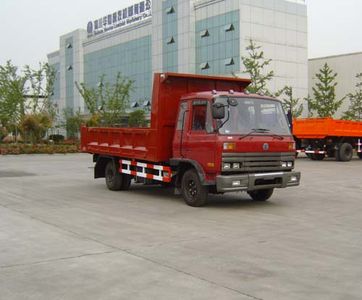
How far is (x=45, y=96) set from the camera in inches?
2085

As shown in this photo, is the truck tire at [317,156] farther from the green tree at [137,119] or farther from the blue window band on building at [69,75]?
the blue window band on building at [69,75]

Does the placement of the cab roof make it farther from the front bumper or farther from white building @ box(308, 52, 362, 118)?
Answer: white building @ box(308, 52, 362, 118)

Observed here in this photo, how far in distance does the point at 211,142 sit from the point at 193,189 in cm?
126

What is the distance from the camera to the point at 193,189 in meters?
11.4

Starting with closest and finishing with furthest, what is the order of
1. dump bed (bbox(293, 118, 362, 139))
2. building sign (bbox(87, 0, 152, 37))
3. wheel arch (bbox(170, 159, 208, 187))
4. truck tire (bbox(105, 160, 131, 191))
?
1. wheel arch (bbox(170, 159, 208, 187))
2. truck tire (bbox(105, 160, 131, 191))
3. dump bed (bbox(293, 118, 362, 139))
4. building sign (bbox(87, 0, 152, 37))

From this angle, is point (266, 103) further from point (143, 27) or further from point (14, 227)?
point (143, 27)

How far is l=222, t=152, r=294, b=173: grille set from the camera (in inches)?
418

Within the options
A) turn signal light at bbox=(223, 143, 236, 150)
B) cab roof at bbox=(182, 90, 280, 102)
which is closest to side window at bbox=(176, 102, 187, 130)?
cab roof at bbox=(182, 90, 280, 102)

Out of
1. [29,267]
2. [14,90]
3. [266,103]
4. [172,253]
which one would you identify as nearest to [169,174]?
[266,103]

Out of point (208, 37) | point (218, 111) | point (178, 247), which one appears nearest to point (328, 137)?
point (218, 111)

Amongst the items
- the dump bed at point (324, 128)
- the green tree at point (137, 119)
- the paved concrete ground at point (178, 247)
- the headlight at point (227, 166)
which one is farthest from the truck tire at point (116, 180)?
the green tree at point (137, 119)

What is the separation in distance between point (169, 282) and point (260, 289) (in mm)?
964

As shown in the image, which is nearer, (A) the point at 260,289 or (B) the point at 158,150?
(A) the point at 260,289

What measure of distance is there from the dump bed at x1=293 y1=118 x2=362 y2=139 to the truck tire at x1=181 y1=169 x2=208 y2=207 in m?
16.3
